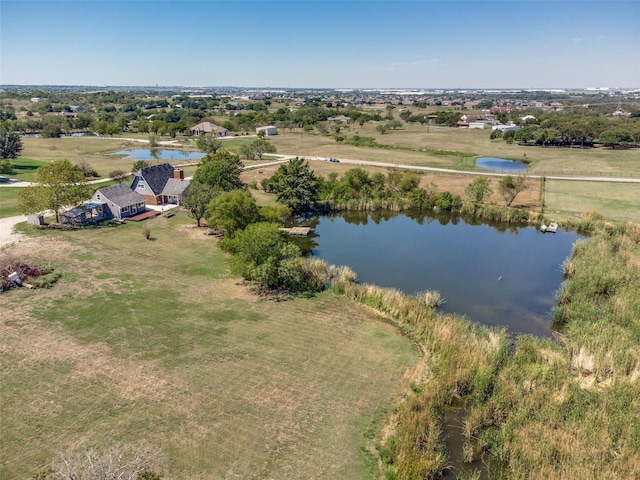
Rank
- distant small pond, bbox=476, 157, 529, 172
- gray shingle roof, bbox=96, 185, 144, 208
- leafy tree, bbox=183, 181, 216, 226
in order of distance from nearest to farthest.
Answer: leafy tree, bbox=183, 181, 216, 226, gray shingle roof, bbox=96, 185, 144, 208, distant small pond, bbox=476, 157, 529, 172

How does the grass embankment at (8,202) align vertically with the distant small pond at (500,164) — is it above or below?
below

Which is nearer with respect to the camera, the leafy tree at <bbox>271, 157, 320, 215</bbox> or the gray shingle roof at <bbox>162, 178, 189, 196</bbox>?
the leafy tree at <bbox>271, 157, 320, 215</bbox>

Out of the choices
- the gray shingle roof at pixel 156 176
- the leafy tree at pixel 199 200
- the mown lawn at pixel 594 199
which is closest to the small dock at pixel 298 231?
the leafy tree at pixel 199 200

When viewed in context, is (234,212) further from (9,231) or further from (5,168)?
(5,168)

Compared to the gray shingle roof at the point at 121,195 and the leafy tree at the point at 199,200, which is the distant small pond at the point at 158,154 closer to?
the gray shingle roof at the point at 121,195

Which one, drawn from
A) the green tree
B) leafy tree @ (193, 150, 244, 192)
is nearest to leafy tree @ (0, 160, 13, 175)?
leafy tree @ (193, 150, 244, 192)

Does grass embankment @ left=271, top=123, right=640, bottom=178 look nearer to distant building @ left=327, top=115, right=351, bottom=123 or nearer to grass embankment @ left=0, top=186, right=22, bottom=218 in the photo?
distant building @ left=327, top=115, right=351, bottom=123

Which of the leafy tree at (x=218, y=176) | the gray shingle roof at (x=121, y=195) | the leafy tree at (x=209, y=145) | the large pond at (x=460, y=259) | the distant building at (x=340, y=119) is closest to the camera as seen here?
the large pond at (x=460, y=259)
